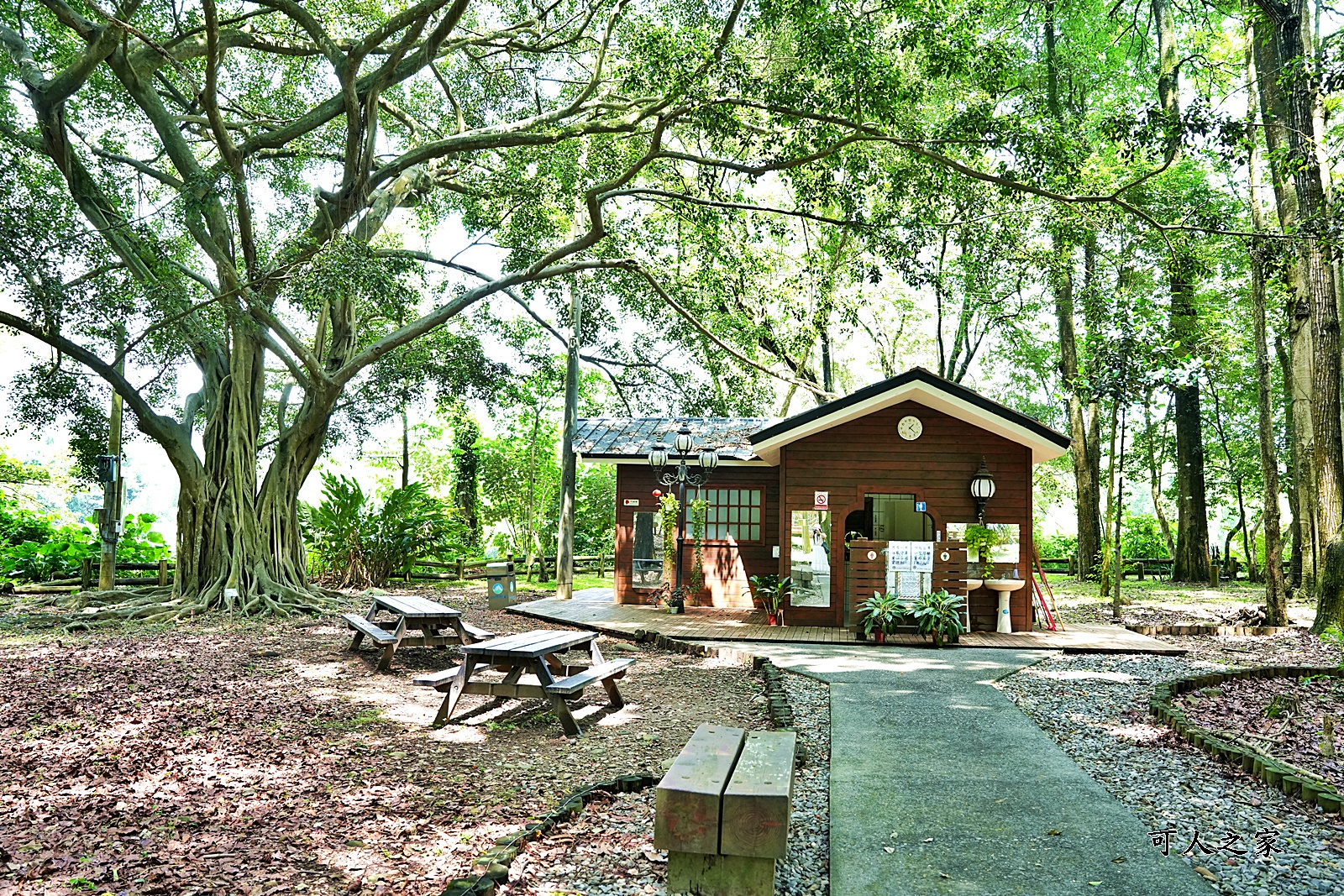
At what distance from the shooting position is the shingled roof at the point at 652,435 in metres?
14.4

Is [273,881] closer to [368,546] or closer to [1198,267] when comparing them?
[1198,267]

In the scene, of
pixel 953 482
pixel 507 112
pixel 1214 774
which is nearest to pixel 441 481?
pixel 507 112

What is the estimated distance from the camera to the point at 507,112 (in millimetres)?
14312

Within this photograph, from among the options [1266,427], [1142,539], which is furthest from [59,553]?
[1142,539]

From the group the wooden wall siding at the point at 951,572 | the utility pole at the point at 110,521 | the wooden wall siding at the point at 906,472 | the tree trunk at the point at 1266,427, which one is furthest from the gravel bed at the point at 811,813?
the utility pole at the point at 110,521

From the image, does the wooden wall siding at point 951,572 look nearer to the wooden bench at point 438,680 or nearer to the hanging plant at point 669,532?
the hanging plant at point 669,532

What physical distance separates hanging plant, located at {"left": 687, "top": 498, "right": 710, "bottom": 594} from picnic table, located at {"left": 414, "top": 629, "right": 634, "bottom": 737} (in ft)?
25.6

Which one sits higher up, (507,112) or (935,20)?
(507,112)

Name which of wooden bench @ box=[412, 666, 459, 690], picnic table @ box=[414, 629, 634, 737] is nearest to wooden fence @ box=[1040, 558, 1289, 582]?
picnic table @ box=[414, 629, 634, 737]

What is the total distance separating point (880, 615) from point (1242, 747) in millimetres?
5569

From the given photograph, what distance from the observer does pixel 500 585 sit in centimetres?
1449

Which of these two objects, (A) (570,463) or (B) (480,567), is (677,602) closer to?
(A) (570,463)

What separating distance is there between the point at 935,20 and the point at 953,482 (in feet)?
19.6

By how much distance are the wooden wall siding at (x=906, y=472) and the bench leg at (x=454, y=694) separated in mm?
6875
